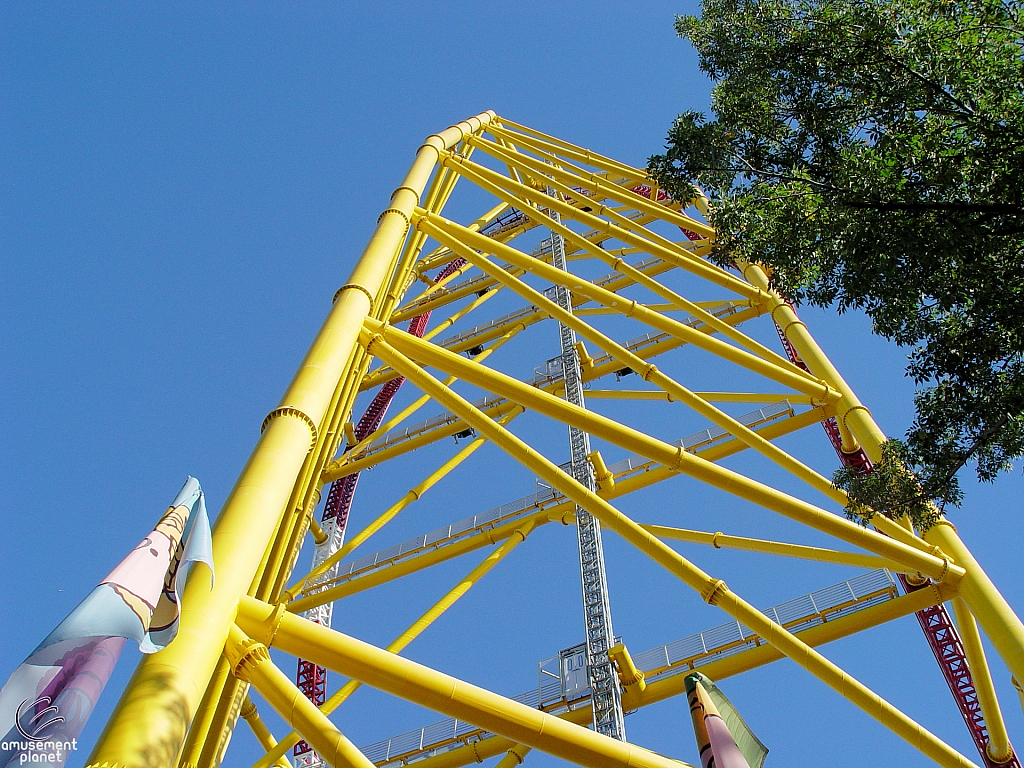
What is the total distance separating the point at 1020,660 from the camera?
582 cm

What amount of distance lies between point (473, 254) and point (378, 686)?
6.23 meters

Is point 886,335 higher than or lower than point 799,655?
higher

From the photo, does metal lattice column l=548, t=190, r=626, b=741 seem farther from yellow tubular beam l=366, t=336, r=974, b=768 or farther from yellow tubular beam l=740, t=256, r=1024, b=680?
yellow tubular beam l=740, t=256, r=1024, b=680

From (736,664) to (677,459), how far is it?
8.74ft

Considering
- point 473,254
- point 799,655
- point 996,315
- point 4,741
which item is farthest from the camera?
point 473,254

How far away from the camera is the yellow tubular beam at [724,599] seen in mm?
6188

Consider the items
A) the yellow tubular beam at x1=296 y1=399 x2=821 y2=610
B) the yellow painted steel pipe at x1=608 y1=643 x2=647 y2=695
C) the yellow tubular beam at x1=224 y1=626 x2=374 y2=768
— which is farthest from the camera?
the yellow tubular beam at x1=296 y1=399 x2=821 y2=610

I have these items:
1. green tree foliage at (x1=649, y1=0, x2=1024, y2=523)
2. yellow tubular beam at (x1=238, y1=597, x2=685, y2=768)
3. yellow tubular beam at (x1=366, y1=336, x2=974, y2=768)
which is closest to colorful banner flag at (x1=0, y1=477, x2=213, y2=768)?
yellow tubular beam at (x1=238, y1=597, x2=685, y2=768)

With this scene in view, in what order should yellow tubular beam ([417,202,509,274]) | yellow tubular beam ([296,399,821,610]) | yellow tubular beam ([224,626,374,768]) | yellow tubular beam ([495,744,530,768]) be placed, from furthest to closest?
yellow tubular beam ([417,202,509,274]) → yellow tubular beam ([296,399,821,610]) → yellow tubular beam ([495,744,530,768]) → yellow tubular beam ([224,626,374,768])

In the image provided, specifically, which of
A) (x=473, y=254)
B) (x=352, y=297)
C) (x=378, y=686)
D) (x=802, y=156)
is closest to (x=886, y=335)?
(x=802, y=156)

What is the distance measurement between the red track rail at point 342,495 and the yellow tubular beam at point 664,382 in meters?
4.48

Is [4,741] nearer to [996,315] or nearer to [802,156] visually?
[996,315]

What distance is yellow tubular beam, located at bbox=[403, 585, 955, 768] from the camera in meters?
8.30

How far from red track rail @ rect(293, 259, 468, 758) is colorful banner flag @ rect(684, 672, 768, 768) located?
225 inches
